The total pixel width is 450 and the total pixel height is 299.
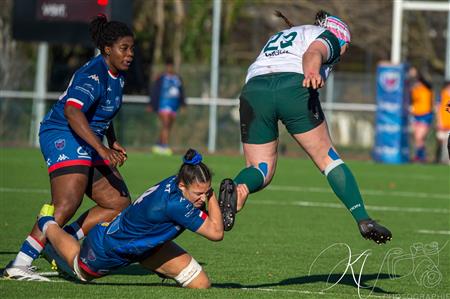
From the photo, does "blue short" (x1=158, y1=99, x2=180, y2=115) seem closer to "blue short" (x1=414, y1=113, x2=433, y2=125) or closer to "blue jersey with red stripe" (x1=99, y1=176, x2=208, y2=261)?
"blue short" (x1=414, y1=113, x2=433, y2=125)

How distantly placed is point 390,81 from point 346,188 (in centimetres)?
1681

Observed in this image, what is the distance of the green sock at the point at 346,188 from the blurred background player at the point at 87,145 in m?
1.61

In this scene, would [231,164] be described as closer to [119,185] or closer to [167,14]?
[167,14]

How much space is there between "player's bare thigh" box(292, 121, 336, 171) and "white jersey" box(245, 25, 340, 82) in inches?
16.7

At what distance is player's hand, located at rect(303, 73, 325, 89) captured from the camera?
778cm

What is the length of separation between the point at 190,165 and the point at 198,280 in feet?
3.32

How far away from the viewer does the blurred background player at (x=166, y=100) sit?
25.8 metres

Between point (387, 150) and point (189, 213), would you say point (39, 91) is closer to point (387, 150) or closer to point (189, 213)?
point (387, 150)

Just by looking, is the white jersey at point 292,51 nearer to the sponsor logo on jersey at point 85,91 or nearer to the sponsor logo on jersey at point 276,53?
the sponsor logo on jersey at point 276,53

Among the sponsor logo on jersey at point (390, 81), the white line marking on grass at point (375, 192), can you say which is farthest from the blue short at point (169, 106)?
the white line marking on grass at point (375, 192)

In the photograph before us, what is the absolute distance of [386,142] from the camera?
25125mm

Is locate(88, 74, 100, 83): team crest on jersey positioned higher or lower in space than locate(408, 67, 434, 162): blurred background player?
higher

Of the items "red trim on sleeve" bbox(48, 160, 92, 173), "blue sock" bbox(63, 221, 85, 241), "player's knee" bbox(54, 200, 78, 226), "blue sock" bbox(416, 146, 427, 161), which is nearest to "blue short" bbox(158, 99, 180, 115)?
"blue sock" bbox(416, 146, 427, 161)

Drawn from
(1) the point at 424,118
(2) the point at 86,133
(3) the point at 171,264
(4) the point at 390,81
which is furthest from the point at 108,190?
(1) the point at 424,118
